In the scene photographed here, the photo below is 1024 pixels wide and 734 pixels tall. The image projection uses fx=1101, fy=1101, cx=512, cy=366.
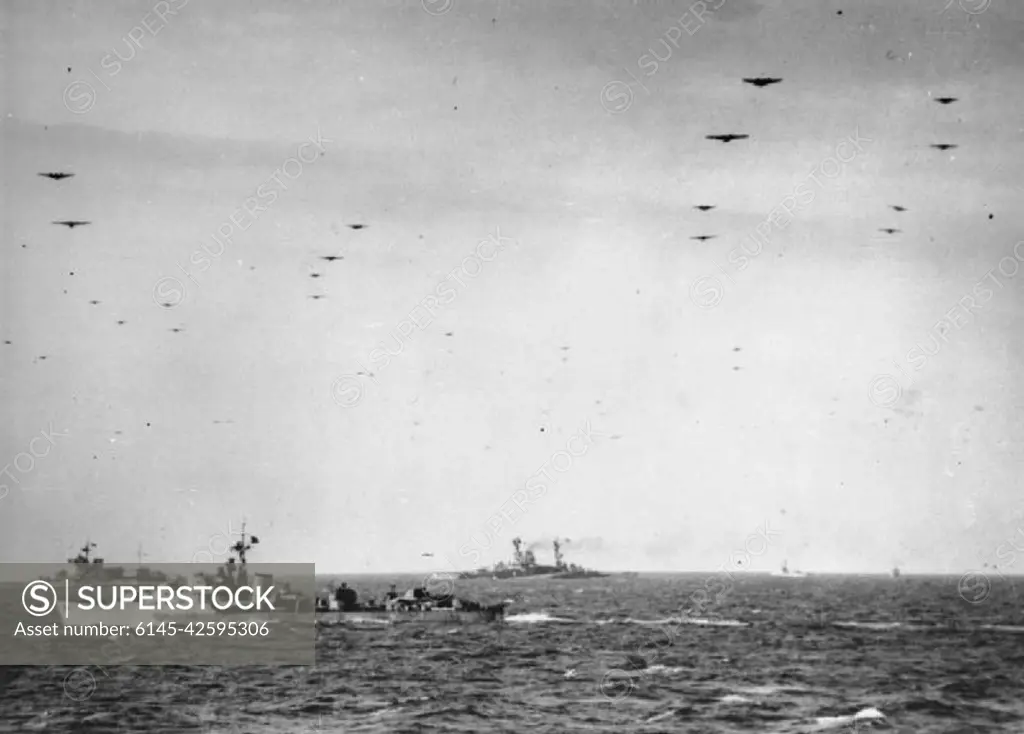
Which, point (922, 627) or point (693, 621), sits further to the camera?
point (693, 621)

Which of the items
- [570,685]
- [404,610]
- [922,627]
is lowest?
[922,627]

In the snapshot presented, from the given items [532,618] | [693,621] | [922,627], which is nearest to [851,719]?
[922,627]

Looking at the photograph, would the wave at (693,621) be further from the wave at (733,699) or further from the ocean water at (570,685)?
the wave at (733,699)

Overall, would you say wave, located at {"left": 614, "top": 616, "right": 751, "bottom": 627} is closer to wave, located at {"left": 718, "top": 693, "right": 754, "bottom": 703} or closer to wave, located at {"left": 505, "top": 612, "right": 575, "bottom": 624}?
wave, located at {"left": 505, "top": 612, "right": 575, "bottom": 624}

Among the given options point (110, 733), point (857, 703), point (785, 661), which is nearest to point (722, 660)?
point (785, 661)

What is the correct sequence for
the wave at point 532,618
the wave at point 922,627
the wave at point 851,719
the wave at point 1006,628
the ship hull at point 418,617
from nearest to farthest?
the wave at point 851,719 → the wave at point 1006,628 → the wave at point 922,627 → the ship hull at point 418,617 → the wave at point 532,618

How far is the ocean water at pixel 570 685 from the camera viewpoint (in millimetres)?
27359

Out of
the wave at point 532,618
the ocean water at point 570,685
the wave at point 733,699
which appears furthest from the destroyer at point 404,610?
the wave at point 733,699

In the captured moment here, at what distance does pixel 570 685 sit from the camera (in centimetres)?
3331

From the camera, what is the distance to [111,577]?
4159 cm

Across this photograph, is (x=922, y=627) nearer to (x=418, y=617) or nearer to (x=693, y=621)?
(x=693, y=621)

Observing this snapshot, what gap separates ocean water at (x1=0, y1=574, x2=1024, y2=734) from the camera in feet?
89.8

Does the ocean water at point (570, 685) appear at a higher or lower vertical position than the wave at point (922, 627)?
higher

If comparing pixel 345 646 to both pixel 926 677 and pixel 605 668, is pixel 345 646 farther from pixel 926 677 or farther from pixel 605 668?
pixel 926 677
